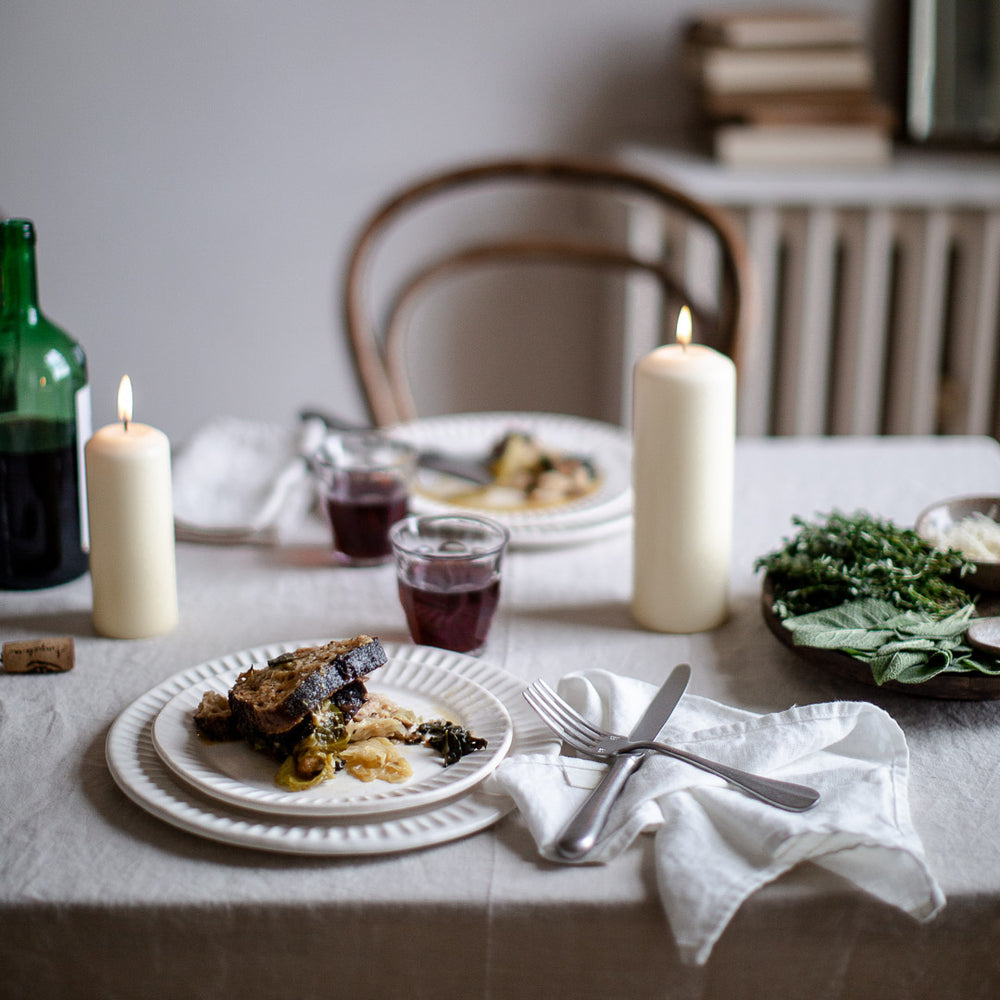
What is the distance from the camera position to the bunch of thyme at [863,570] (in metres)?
0.86

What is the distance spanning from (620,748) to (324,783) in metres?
0.18

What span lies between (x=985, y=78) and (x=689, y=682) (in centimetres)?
183

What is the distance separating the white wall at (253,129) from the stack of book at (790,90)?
0.19m


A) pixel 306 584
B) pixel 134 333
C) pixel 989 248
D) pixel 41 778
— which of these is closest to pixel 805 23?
pixel 989 248

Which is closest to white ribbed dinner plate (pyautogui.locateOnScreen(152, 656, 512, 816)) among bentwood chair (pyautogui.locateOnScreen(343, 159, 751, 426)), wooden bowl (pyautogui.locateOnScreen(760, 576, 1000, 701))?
wooden bowl (pyautogui.locateOnScreen(760, 576, 1000, 701))

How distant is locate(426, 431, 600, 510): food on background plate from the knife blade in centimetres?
38

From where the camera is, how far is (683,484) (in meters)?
0.90

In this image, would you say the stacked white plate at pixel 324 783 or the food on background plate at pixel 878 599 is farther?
the food on background plate at pixel 878 599

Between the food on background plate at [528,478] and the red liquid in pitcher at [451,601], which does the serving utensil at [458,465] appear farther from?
the red liquid in pitcher at [451,601]

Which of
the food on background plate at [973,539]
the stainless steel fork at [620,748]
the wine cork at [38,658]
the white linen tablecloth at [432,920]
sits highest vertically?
the food on background plate at [973,539]

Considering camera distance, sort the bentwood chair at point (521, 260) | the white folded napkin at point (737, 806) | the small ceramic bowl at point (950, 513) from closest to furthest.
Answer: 1. the white folded napkin at point (737, 806)
2. the small ceramic bowl at point (950, 513)
3. the bentwood chair at point (521, 260)

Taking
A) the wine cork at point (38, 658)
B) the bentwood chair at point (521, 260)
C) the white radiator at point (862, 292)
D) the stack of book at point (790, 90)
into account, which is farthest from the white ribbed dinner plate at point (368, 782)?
Answer: the stack of book at point (790, 90)

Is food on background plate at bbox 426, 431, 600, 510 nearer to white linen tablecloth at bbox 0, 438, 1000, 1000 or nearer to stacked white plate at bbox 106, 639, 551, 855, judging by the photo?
stacked white plate at bbox 106, 639, 551, 855

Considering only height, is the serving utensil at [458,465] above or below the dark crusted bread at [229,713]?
above
